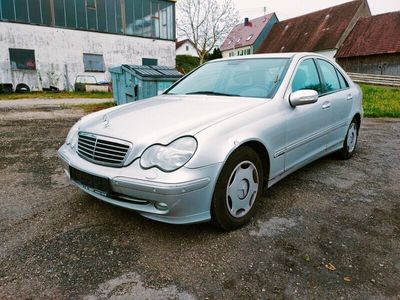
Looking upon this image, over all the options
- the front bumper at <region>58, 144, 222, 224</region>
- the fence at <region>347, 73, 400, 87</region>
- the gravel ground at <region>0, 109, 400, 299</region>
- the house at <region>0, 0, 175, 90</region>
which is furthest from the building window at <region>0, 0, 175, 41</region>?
the front bumper at <region>58, 144, 222, 224</region>

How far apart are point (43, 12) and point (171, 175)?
872 inches

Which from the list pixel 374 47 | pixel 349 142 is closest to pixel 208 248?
pixel 349 142

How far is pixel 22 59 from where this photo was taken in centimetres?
1970

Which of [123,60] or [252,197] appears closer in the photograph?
[252,197]

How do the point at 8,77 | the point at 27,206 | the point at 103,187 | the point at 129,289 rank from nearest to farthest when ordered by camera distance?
1. the point at 129,289
2. the point at 103,187
3. the point at 27,206
4. the point at 8,77

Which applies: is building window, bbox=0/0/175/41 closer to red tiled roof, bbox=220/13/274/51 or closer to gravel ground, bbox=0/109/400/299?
gravel ground, bbox=0/109/400/299

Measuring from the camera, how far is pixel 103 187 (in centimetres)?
232

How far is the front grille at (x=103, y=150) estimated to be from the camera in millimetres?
2301

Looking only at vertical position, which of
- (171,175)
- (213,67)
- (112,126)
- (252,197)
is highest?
(213,67)

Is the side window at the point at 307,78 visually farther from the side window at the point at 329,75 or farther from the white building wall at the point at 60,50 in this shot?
the white building wall at the point at 60,50

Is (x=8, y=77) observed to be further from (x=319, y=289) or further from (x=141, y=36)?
Result: (x=319, y=289)

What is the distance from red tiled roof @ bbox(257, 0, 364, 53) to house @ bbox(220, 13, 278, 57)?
3173mm

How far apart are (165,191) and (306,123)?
1.83m

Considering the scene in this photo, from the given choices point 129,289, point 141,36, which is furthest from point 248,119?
point 141,36
